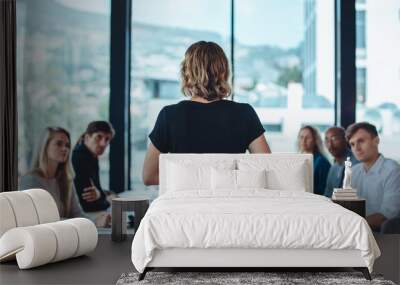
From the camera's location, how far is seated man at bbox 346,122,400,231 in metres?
7.40

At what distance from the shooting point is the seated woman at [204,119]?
7.38 m

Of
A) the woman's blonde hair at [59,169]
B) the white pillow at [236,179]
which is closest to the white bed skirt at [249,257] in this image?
the white pillow at [236,179]

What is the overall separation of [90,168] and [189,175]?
158cm

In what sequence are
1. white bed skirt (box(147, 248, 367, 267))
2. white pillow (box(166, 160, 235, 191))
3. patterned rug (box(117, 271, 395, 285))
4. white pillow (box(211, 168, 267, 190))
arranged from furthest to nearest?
white pillow (box(166, 160, 235, 191)) < white pillow (box(211, 168, 267, 190)) < white bed skirt (box(147, 248, 367, 267)) < patterned rug (box(117, 271, 395, 285))

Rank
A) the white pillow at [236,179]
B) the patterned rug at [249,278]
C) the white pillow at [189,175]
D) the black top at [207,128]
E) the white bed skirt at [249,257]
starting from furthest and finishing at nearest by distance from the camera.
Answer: the black top at [207,128] → the white pillow at [189,175] → the white pillow at [236,179] → the white bed skirt at [249,257] → the patterned rug at [249,278]

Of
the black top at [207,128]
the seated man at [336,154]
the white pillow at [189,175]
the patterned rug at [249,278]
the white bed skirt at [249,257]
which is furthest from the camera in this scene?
the seated man at [336,154]

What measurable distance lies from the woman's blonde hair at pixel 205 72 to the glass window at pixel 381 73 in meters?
1.56

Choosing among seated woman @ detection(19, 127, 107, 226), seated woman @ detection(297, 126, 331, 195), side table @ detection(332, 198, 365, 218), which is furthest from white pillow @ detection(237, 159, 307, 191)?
seated woman @ detection(19, 127, 107, 226)

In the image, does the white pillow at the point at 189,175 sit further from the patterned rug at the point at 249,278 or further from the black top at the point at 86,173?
the patterned rug at the point at 249,278

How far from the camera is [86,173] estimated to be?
25.2ft

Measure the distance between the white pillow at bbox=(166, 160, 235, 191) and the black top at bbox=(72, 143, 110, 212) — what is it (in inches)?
46.2

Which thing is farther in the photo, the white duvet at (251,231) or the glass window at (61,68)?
the glass window at (61,68)

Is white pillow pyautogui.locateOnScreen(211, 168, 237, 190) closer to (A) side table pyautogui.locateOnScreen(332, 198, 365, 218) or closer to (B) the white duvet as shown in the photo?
(A) side table pyautogui.locateOnScreen(332, 198, 365, 218)

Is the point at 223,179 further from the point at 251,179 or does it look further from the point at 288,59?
the point at 288,59
